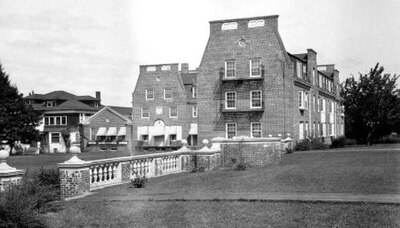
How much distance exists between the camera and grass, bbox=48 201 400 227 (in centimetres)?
848

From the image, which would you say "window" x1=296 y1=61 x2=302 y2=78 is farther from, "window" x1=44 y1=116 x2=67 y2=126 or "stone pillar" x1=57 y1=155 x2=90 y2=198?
"window" x1=44 y1=116 x2=67 y2=126

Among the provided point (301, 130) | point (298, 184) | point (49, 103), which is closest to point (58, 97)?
point (49, 103)

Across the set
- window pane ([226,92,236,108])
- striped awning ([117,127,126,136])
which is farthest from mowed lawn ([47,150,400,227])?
striped awning ([117,127,126,136])

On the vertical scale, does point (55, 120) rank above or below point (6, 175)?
above

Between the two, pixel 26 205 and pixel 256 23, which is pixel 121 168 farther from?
pixel 256 23

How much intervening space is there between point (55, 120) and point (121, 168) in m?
56.7

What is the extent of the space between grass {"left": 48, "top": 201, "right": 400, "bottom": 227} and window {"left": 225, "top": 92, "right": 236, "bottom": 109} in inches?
1155

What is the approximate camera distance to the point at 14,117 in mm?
51031

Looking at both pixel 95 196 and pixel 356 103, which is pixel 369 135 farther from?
pixel 95 196

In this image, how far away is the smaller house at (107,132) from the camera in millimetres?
59812

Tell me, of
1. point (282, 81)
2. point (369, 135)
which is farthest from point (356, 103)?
point (282, 81)

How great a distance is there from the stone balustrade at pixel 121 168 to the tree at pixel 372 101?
21224 mm

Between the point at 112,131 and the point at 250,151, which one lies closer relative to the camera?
the point at 250,151

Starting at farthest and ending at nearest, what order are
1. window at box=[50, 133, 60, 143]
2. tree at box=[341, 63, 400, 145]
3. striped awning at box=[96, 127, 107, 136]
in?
window at box=[50, 133, 60, 143]
striped awning at box=[96, 127, 107, 136]
tree at box=[341, 63, 400, 145]
